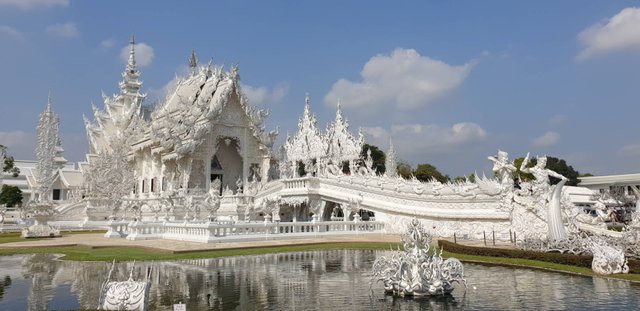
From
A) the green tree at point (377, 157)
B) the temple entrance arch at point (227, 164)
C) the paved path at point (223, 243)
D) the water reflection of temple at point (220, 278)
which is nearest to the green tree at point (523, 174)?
the paved path at point (223, 243)

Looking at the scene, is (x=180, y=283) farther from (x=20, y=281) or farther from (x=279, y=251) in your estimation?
(x=279, y=251)

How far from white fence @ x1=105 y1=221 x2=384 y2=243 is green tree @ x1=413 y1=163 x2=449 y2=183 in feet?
110

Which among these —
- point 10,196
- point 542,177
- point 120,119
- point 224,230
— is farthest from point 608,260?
point 10,196

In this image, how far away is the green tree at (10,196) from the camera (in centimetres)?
4819

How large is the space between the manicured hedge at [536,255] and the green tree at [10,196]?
4671cm

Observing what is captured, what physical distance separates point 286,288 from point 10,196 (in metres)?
49.2

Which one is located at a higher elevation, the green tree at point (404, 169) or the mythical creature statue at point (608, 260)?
the green tree at point (404, 169)

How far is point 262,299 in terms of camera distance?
8266mm

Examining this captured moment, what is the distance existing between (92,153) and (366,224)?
29275 mm

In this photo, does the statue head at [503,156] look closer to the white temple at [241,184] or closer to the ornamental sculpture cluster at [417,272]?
the white temple at [241,184]

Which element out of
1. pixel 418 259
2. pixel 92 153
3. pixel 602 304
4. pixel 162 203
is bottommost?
pixel 602 304

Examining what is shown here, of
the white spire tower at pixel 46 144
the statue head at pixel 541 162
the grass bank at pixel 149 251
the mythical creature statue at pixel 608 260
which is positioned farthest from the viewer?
the white spire tower at pixel 46 144

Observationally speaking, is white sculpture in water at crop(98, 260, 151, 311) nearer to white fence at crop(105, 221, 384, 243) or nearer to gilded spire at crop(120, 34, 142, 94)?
white fence at crop(105, 221, 384, 243)

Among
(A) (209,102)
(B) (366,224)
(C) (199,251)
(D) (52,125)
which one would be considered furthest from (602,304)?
(D) (52,125)
